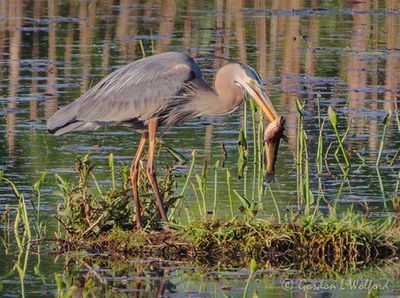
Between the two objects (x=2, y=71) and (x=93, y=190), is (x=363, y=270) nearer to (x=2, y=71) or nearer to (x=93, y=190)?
(x=93, y=190)

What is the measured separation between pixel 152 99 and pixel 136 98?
12 centimetres

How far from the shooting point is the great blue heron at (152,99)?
28.5 ft

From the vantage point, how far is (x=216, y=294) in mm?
7008

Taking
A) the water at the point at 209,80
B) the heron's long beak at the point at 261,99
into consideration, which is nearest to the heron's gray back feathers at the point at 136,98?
the heron's long beak at the point at 261,99

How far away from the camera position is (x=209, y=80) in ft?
48.3

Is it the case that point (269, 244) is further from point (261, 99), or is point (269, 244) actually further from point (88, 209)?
point (88, 209)

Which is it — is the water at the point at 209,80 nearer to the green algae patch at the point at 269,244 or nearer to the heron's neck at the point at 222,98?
the green algae patch at the point at 269,244

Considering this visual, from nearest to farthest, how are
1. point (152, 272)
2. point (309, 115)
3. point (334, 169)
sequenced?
point (152, 272)
point (334, 169)
point (309, 115)

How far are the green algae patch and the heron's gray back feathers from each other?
1148mm

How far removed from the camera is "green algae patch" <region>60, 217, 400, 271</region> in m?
7.86

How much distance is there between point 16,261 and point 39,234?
61cm

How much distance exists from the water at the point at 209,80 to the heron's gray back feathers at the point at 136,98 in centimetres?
60

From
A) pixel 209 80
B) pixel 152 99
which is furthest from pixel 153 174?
pixel 209 80

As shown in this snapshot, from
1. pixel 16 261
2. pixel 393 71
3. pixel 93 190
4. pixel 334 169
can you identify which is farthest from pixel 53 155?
pixel 393 71
